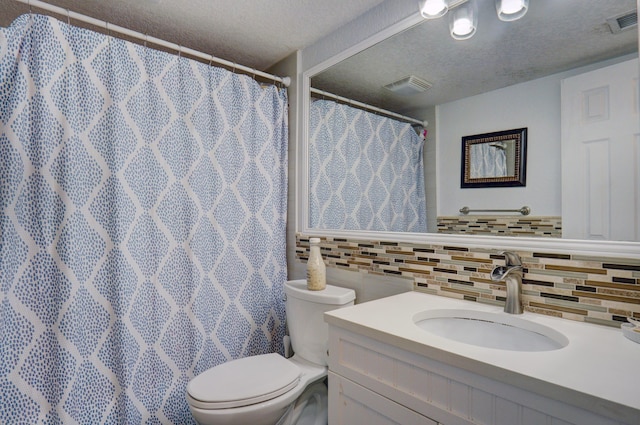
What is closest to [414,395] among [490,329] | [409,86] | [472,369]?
[472,369]

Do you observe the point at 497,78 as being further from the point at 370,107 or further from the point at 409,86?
the point at 370,107

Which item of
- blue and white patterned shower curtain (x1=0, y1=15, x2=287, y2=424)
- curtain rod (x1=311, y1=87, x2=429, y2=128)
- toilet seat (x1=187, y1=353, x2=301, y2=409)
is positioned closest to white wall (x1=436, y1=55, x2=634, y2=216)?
curtain rod (x1=311, y1=87, x2=429, y2=128)

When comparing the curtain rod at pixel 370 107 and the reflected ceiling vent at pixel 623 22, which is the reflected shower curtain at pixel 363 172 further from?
the reflected ceiling vent at pixel 623 22

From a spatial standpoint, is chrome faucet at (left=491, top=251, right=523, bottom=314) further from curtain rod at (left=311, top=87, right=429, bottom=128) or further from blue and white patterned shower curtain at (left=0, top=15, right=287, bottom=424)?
blue and white patterned shower curtain at (left=0, top=15, right=287, bottom=424)

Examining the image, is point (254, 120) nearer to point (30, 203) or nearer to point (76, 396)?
point (30, 203)

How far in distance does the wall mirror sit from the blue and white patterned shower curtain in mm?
818

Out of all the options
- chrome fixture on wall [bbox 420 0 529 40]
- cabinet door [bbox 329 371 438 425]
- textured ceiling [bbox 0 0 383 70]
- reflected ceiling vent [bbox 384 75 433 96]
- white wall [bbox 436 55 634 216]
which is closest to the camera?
cabinet door [bbox 329 371 438 425]

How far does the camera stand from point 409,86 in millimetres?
1644

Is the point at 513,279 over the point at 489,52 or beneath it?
beneath

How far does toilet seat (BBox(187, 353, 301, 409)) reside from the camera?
130 centimetres

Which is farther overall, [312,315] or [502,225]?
[312,315]

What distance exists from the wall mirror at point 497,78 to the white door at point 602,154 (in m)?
0.03

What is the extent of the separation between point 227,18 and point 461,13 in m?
1.16

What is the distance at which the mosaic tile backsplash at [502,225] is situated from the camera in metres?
1.14
